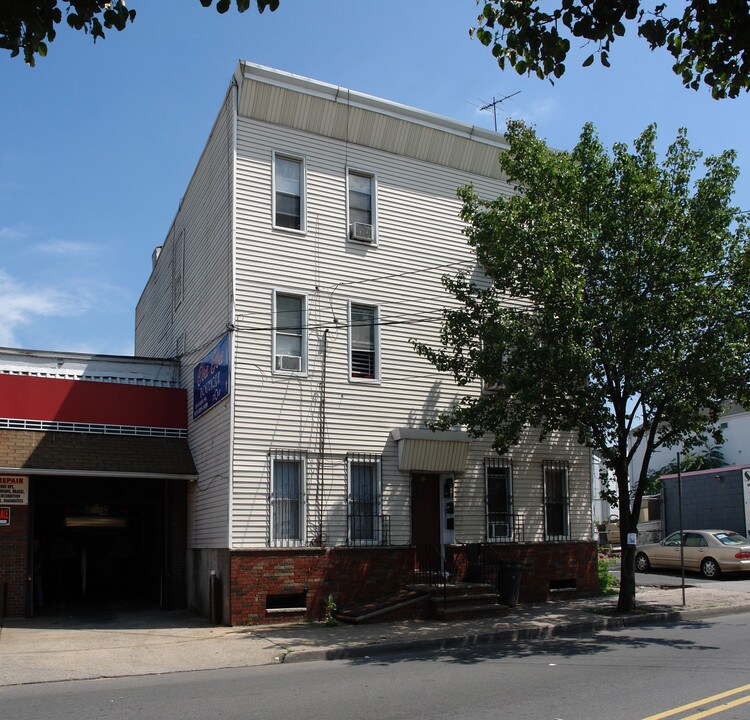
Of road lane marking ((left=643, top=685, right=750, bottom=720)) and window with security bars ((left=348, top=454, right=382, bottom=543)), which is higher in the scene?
window with security bars ((left=348, top=454, right=382, bottom=543))

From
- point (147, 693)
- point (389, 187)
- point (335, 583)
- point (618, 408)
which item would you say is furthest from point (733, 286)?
point (147, 693)

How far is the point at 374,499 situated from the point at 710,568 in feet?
41.9

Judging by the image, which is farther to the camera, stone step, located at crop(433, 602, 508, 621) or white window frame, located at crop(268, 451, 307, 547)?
white window frame, located at crop(268, 451, 307, 547)

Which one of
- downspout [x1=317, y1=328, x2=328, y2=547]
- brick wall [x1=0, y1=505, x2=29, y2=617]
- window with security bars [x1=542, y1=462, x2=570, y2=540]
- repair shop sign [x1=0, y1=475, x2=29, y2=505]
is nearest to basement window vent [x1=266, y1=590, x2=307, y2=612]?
downspout [x1=317, y1=328, x2=328, y2=547]

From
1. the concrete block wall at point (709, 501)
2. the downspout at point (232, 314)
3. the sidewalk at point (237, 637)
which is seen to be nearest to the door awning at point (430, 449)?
the sidewalk at point (237, 637)

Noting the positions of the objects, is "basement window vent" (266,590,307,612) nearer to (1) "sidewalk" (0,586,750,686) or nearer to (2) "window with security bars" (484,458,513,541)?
(1) "sidewalk" (0,586,750,686)

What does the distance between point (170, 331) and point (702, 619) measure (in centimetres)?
1540

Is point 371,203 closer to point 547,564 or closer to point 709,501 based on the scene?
point 547,564

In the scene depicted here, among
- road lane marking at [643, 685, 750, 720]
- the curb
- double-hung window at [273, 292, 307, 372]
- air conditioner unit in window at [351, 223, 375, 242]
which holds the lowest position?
the curb

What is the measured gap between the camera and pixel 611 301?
52.2ft

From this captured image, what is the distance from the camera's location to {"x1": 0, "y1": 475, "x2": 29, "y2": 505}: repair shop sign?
17.2m

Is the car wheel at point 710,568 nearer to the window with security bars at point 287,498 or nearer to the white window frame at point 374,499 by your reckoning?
the white window frame at point 374,499

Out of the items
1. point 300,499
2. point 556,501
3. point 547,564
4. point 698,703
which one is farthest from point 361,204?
point 698,703

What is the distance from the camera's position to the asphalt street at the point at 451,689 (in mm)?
8672
